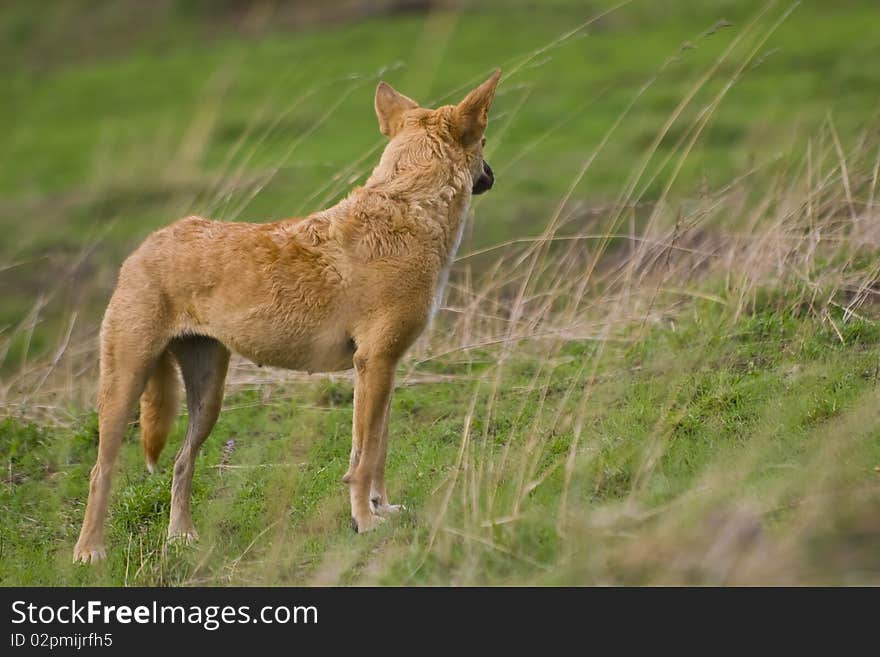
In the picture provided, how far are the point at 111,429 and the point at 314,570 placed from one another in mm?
1398

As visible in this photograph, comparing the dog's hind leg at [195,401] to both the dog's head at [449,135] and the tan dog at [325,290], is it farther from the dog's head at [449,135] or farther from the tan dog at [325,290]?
the dog's head at [449,135]

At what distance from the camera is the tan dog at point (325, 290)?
6098mm

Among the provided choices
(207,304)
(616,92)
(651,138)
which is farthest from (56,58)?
(207,304)

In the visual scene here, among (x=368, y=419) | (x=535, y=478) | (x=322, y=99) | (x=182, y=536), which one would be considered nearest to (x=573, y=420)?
(x=535, y=478)

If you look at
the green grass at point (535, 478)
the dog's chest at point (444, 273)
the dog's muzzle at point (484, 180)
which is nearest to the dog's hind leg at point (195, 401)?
the green grass at point (535, 478)

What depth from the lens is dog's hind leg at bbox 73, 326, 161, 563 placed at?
622 cm

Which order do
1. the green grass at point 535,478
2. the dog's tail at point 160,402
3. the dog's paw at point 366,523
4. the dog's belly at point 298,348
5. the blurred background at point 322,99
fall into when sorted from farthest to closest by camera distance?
1. the blurred background at point 322,99
2. the dog's tail at point 160,402
3. the dog's belly at point 298,348
4. the dog's paw at point 366,523
5. the green grass at point 535,478

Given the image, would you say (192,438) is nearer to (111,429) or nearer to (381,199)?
(111,429)

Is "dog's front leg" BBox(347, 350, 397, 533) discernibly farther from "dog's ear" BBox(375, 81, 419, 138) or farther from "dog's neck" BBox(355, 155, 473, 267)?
"dog's ear" BBox(375, 81, 419, 138)

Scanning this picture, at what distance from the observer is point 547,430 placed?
20.4 ft

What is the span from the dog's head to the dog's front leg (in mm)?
1064

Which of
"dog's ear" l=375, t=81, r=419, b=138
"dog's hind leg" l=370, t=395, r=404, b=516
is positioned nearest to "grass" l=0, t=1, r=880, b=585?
"dog's hind leg" l=370, t=395, r=404, b=516

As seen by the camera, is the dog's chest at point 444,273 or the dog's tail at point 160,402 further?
the dog's tail at point 160,402

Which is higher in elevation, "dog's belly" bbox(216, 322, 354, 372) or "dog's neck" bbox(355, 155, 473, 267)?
"dog's neck" bbox(355, 155, 473, 267)
